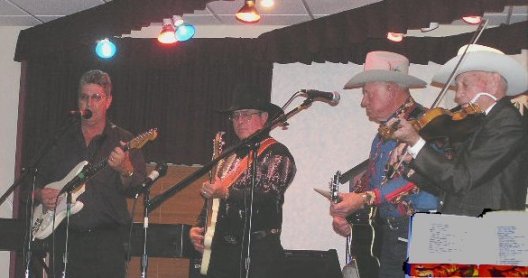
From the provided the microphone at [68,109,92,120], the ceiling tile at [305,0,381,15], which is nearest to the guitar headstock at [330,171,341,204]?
the microphone at [68,109,92,120]

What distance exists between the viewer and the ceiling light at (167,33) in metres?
7.59

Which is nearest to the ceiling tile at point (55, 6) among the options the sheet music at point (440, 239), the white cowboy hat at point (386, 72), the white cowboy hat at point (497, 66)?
the white cowboy hat at point (386, 72)

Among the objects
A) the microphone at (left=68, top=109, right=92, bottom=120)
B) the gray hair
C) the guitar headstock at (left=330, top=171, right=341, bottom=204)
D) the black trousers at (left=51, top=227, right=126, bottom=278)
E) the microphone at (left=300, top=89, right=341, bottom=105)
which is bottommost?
the black trousers at (left=51, top=227, right=126, bottom=278)

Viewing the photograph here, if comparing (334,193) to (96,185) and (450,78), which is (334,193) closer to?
(450,78)

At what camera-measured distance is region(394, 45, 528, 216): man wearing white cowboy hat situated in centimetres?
378

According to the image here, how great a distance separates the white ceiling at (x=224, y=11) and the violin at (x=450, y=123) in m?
3.54

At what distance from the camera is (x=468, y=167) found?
378cm

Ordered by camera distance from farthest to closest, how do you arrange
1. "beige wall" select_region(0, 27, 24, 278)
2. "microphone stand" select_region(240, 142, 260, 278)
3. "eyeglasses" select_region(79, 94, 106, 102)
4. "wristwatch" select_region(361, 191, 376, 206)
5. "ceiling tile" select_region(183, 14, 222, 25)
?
"beige wall" select_region(0, 27, 24, 278) → "ceiling tile" select_region(183, 14, 222, 25) → "eyeglasses" select_region(79, 94, 106, 102) → "microphone stand" select_region(240, 142, 260, 278) → "wristwatch" select_region(361, 191, 376, 206)

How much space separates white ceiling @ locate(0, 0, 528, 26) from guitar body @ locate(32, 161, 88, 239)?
1804 millimetres

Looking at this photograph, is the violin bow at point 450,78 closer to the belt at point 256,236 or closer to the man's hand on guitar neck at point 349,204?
the man's hand on guitar neck at point 349,204

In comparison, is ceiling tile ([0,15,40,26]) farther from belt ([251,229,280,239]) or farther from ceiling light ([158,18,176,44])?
belt ([251,229,280,239])

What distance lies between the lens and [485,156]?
3.77m

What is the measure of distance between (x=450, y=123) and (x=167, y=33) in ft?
14.1

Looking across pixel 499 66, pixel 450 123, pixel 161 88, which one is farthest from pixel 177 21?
pixel 450 123
